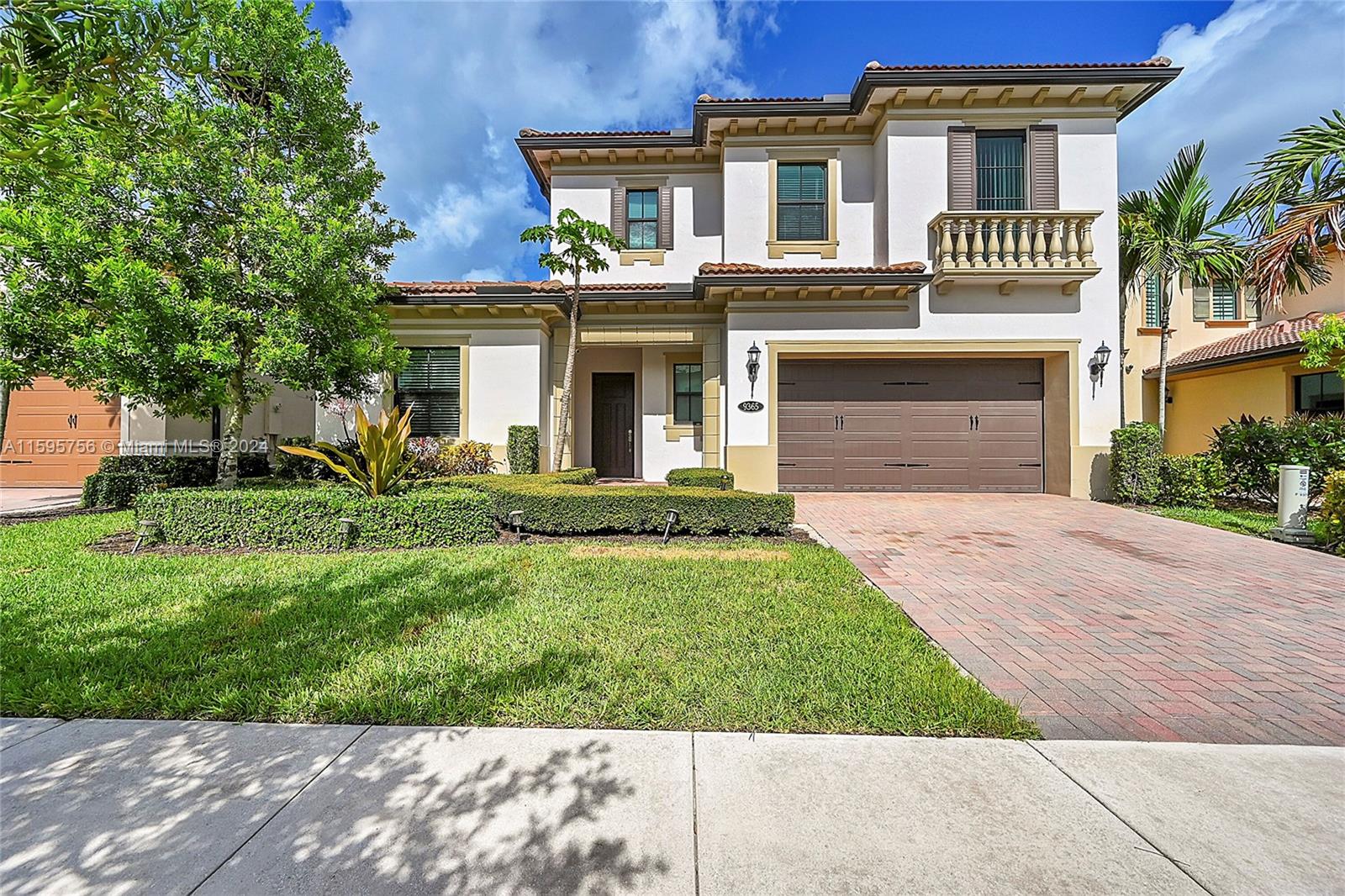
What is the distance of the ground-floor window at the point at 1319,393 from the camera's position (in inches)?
430

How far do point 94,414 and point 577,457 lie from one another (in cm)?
1025

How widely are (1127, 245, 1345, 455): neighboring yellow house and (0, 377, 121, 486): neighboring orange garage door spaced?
24220 millimetres

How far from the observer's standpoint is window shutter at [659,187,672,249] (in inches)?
506

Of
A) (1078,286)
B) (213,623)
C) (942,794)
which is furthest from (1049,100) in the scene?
(213,623)

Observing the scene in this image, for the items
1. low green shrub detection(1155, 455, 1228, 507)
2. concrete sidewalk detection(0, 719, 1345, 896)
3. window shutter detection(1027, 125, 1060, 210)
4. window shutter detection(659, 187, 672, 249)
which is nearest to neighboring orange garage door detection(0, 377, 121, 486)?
window shutter detection(659, 187, 672, 249)

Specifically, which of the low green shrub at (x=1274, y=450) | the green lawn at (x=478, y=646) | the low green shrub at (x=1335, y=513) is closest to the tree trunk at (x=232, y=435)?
the green lawn at (x=478, y=646)

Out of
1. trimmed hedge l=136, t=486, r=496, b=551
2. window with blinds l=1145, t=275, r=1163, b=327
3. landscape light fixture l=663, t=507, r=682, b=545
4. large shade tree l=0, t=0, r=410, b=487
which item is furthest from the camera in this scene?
window with blinds l=1145, t=275, r=1163, b=327

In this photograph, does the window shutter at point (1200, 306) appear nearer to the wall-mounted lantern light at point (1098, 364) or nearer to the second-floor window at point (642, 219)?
the wall-mounted lantern light at point (1098, 364)

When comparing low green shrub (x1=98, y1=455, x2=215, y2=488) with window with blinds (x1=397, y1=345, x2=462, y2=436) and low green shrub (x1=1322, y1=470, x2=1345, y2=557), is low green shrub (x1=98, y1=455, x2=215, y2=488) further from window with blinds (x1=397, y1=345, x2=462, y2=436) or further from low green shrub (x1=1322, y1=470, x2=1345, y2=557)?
low green shrub (x1=1322, y1=470, x2=1345, y2=557)

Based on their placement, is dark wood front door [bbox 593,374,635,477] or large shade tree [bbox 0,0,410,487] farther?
dark wood front door [bbox 593,374,635,477]

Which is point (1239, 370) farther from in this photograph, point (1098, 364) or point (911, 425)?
point (911, 425)

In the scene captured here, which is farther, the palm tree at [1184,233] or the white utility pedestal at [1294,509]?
the palm tree at [1184,233]

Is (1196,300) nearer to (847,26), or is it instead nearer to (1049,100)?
(1049,100)

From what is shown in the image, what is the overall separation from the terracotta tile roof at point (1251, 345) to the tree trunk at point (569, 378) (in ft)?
46.2
